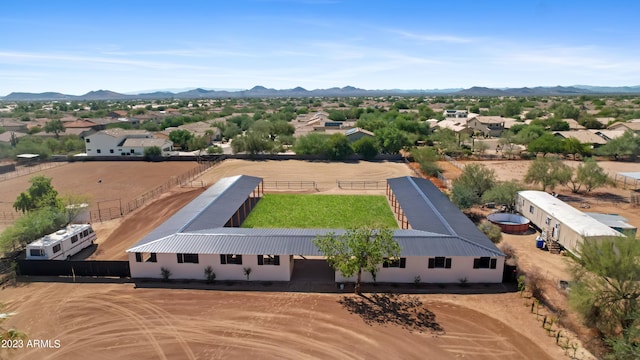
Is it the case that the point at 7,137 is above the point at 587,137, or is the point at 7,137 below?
above

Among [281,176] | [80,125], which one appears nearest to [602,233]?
[281,176]

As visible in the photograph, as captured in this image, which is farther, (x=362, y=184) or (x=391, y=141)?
(x=391, y=141)

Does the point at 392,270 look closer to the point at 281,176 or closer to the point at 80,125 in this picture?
the point at 281,176

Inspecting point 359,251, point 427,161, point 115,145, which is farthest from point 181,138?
point 359,251

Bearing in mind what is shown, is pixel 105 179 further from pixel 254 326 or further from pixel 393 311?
pixel 393 311

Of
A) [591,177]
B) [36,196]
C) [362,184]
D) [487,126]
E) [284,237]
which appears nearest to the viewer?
[284,237]

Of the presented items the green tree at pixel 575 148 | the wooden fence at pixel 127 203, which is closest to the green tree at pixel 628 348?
the wooden fence at pixel 127 203
